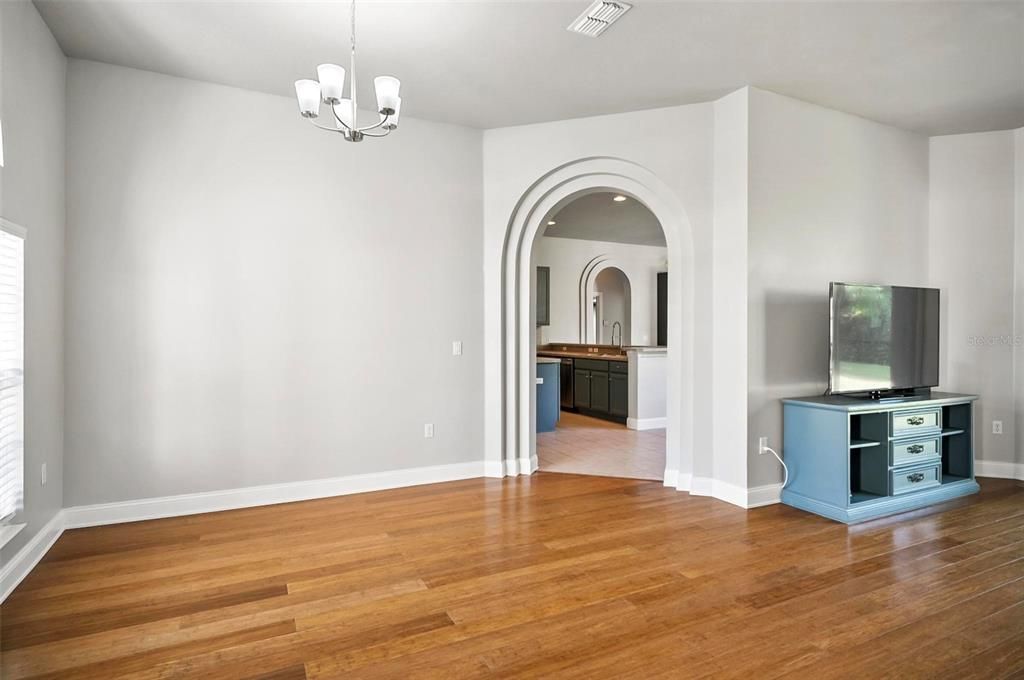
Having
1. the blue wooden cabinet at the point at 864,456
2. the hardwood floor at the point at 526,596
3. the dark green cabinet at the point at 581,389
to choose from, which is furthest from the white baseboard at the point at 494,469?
the dark green cabinet at the point at 581,389

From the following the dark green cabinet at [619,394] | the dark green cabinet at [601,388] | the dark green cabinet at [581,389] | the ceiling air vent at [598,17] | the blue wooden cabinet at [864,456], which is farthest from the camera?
the dark green cabinet at [581,389]

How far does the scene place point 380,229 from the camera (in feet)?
14.6

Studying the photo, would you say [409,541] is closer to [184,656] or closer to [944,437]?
[184,656]

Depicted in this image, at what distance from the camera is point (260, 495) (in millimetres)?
4082

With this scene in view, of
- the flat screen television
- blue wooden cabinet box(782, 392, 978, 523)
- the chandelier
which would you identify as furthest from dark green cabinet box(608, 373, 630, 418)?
the chandelier

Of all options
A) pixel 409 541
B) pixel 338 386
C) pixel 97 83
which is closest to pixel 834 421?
pixel 409 541

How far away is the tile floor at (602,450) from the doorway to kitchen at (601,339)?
10 millimetres

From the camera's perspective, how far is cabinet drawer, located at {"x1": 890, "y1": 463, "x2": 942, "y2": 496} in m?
3.96

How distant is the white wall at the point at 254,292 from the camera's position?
364cm

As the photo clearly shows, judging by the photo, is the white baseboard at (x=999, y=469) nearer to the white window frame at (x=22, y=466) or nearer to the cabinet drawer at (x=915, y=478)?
the cabinet drawer at (x=915, y=478)

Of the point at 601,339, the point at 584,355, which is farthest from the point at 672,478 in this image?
the point at 601,339

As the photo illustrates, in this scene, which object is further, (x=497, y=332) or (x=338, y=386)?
(x=497, y=332)

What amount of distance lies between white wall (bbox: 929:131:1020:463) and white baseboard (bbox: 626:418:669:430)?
3.12 metres

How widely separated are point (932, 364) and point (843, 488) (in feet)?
5.41
